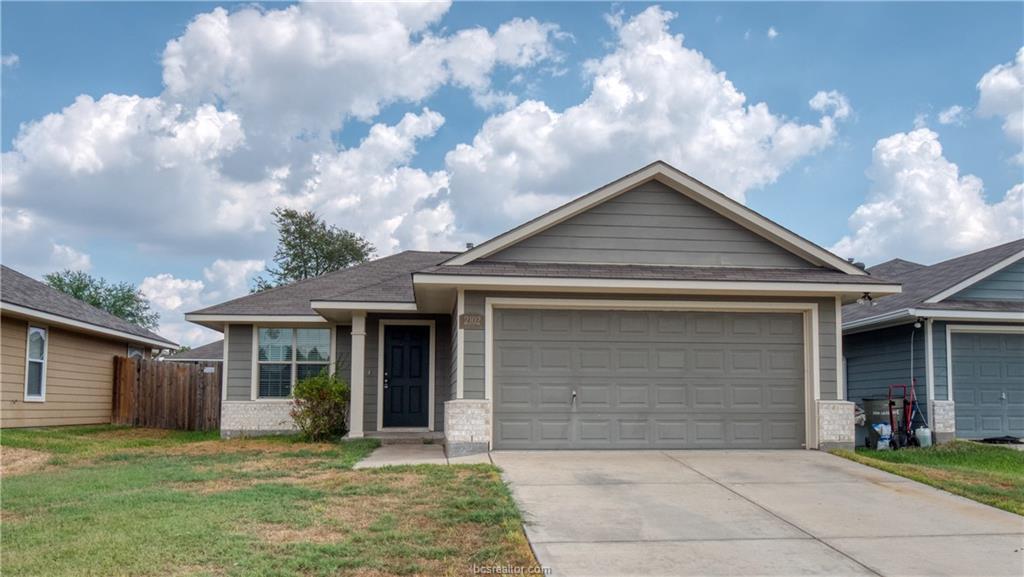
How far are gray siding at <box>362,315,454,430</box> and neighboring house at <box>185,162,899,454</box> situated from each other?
127 inches

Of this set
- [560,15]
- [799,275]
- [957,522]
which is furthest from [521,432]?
[560,15]

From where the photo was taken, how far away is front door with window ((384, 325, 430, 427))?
50.0 ft

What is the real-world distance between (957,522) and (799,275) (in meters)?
5.02

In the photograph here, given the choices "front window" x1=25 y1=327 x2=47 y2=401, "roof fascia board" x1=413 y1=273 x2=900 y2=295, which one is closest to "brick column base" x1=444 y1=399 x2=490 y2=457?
"roof fascia board" x1=413 y1=273 x2=900 y2=295

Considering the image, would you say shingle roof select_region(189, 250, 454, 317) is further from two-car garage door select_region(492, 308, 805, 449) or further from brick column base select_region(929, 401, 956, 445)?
Answer: brick column base select_region(929, 401, 956, 445)

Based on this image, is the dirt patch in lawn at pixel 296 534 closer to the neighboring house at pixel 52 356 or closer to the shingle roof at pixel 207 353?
the neighboring house at pixel 52 356

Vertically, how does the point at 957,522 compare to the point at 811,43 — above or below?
below

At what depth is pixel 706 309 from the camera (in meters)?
11.5

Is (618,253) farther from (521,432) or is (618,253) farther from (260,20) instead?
(260,20)

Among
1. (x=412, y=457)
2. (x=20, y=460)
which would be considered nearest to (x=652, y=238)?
(x=412, y=457)

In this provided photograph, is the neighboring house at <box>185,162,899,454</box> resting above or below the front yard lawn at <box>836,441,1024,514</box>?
above

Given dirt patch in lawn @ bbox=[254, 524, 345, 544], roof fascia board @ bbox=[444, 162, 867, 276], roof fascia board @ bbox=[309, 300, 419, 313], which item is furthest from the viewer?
roof fascia board @ bbox=[309, 300, 419, 313]

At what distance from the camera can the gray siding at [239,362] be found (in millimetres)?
15812

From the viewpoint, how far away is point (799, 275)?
11.5 m
